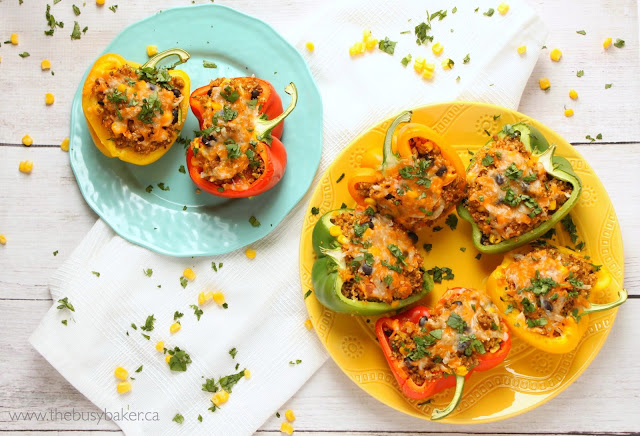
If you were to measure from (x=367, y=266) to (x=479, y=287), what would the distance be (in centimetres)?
71

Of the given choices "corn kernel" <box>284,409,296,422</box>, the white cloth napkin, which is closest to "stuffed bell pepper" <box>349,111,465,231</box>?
the white cloth napkin

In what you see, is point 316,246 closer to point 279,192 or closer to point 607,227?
point 279,192

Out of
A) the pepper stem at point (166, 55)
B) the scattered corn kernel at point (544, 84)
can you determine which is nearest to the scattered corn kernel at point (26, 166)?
the pepper stem at point (166, 55)

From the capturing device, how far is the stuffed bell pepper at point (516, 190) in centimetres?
278

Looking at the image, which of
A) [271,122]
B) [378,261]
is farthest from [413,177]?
[271,122]

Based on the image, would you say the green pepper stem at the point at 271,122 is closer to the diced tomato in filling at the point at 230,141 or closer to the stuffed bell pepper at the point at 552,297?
the diced tomato in filling at the point at 230,141

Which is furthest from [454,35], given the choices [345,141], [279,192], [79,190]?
[79,190]

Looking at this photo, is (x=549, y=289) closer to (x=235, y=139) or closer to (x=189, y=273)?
(x=235, y=139)

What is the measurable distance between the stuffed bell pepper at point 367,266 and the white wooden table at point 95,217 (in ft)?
2.04

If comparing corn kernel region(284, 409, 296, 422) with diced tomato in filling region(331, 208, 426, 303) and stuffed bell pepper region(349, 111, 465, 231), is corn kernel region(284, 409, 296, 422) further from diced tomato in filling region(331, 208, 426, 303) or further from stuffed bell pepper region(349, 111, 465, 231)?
stuffed bell pepper region(349, 111, 465, 231)

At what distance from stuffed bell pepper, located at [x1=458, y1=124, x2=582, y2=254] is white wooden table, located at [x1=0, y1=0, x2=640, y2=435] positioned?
55 cm

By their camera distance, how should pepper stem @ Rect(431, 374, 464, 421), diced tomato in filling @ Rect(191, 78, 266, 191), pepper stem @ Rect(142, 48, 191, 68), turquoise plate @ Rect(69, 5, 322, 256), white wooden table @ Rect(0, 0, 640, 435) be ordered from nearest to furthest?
pepper stem @ Rect(431, 374, 464, 421) < diced tomato in filling @ Rect(191, 78, 266, 191) < pepper stem @ Rect(142, 48, 191, 68) < turquoise plate @ Rect(69, 5, 322, 256) < white wooden table @ Rect(0, 0, 640, 435)

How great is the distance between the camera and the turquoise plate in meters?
3.16

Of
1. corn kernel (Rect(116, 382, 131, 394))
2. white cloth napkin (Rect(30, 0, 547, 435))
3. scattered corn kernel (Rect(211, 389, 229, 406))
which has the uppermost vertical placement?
white cloth napkin (Rect(30, 0, 547, 435))
